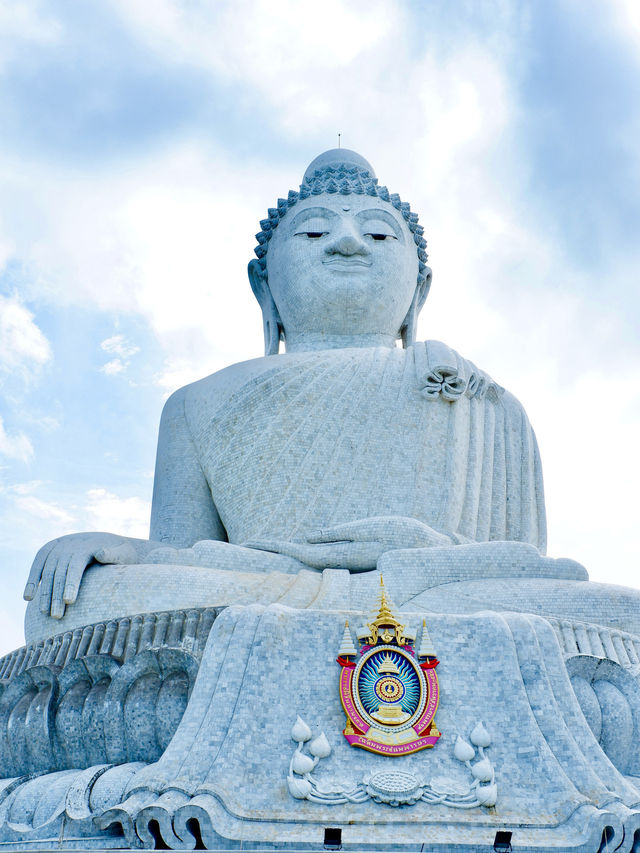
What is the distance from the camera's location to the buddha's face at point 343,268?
10.3 meters

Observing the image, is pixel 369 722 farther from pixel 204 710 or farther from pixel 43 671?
pixel 43 671

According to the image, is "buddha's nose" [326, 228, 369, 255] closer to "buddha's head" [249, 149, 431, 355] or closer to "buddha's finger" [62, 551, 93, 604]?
"buddha's head" [249, 149, 431, 355]

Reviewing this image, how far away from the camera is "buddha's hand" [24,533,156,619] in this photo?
756 centimetres

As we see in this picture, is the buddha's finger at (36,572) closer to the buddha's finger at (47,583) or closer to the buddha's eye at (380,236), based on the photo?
the buddha's finger at (47,583)

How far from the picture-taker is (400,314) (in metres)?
10.7

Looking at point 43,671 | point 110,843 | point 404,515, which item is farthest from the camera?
point 404,515

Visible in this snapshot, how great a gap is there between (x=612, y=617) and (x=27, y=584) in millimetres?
4201

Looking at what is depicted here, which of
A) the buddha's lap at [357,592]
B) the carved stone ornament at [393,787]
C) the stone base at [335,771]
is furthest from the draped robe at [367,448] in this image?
the carved stone ornament at [393,787]

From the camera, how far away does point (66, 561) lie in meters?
7.70

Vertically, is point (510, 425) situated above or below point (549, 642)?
above

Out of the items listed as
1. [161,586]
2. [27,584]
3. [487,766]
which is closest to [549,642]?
[487,766]

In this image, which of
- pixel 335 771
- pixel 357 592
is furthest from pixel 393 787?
pixel 357 592

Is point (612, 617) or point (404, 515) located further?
point (404, 515)

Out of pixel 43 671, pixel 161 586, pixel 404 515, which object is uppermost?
pixel 404 515
